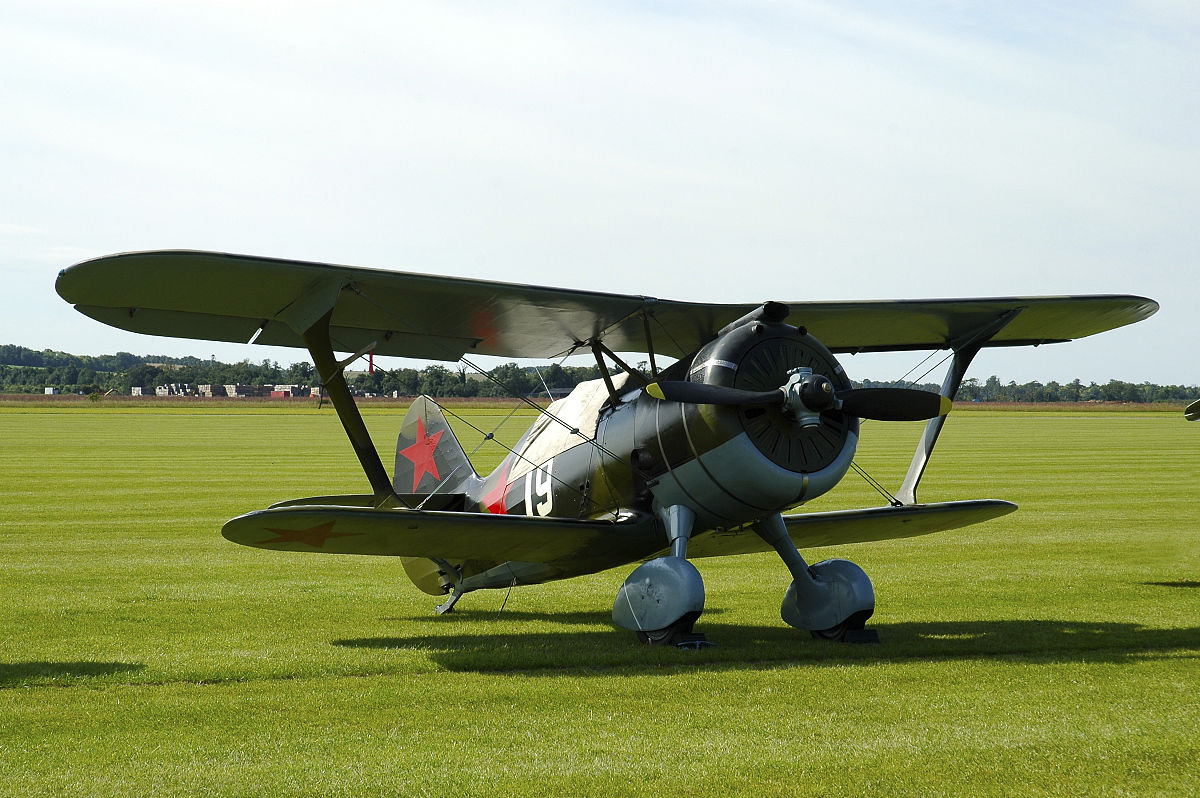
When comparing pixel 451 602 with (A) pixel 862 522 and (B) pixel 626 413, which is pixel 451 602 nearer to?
(B) pixel 626 413

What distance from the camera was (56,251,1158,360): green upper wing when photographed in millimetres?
7664

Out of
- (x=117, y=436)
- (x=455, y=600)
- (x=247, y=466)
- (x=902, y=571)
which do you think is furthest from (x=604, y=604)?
(x=117, y=436)

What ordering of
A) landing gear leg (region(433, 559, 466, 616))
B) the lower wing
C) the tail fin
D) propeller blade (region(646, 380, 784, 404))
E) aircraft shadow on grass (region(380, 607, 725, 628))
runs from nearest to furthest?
propeller blade (region(646, 380, 784, 404)) → the lower wing → aircraft shadow on grass (region(380, 607, 725, 628)) → landing gear leg (region(433, 559, 466, 616)) → the tail fin

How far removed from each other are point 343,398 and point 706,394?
308cm

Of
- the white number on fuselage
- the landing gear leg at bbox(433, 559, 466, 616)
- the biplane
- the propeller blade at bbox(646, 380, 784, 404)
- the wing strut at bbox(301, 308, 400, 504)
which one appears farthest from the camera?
the landing gear leg at bbox(433, 559, 466, 616)

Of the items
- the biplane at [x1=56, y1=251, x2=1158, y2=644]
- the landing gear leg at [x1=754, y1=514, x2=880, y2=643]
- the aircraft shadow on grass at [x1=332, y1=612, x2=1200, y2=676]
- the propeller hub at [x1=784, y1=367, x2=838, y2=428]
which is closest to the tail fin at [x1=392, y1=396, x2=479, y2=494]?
the biplane at [x1=56, y1=251, x2=1158, y2=644]

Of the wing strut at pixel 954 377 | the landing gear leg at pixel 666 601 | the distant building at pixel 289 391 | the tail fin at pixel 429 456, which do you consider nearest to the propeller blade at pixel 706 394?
the landing gear leg at pixel 666 601

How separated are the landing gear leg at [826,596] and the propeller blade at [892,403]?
1.23 meters

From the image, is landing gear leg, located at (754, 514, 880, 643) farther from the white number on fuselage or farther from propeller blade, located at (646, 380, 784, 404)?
the white number on fuselage

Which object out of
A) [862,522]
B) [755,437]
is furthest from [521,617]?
[755,437]

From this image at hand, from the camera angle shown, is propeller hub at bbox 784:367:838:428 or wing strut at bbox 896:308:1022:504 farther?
wing strut at bbox 896:308:1022:504

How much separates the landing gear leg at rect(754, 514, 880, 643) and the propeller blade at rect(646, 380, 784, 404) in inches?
56.2

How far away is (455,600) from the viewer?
34.7 ft

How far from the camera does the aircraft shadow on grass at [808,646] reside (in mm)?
7617
